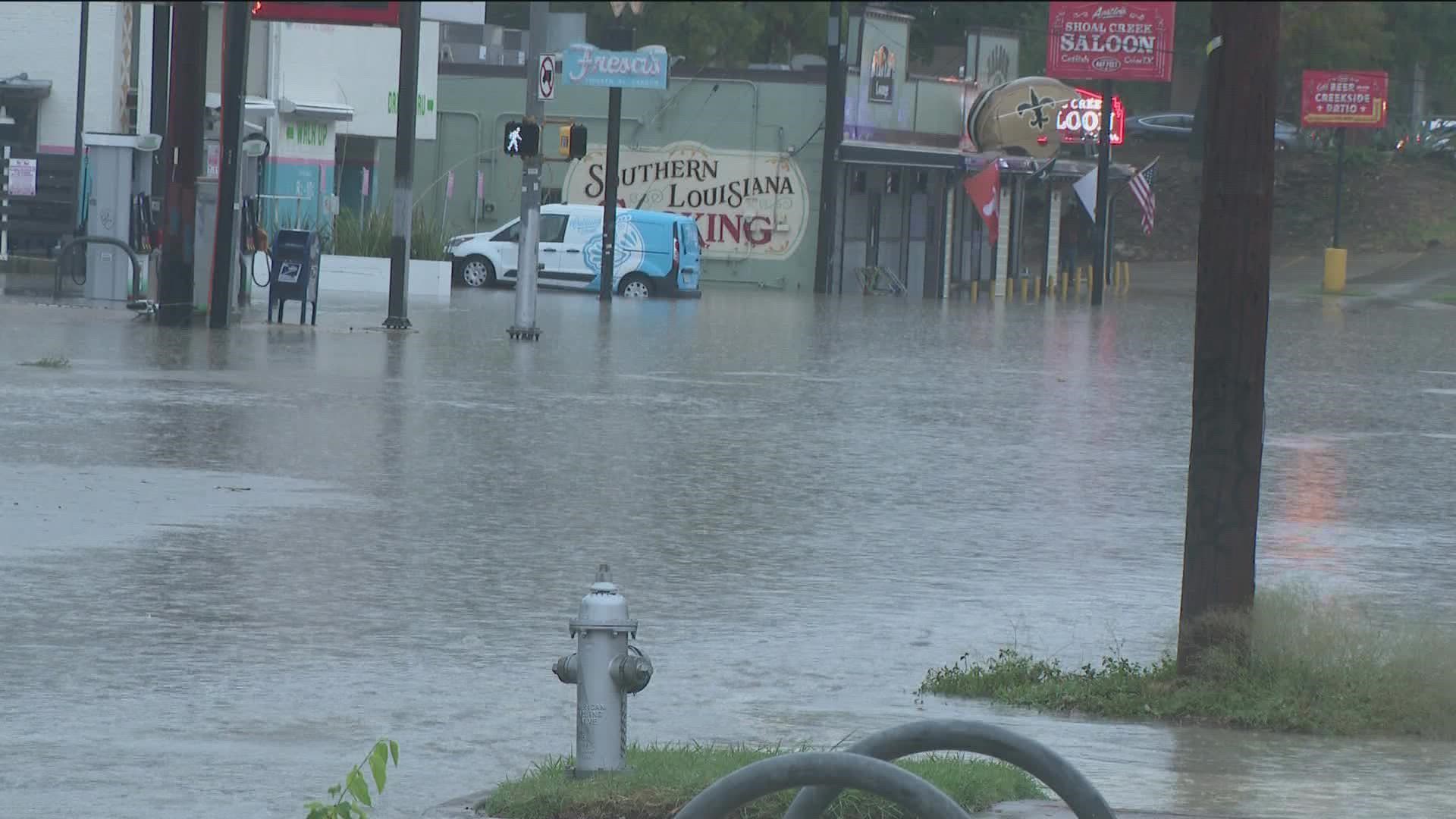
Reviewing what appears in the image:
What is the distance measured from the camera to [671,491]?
14.5 m

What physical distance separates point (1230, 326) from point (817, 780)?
445cm

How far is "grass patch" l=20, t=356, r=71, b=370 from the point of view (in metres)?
21.2

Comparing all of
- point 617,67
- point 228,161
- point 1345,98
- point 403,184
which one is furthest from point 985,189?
point 228,161

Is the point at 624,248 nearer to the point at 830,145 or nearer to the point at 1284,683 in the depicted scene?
the point at 830,145

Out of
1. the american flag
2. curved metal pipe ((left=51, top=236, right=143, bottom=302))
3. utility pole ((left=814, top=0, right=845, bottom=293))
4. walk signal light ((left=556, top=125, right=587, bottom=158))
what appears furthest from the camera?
the american flag

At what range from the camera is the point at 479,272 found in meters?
47.9

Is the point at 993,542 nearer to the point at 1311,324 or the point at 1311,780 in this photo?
the point at 1311,780

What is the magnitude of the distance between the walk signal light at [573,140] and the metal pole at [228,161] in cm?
578

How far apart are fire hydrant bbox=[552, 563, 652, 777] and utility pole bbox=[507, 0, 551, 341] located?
2172cm

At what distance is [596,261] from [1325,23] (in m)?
31.5

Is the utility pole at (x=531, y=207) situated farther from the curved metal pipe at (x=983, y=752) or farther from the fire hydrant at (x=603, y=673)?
the curved metal pipe at (x=983, y=752)

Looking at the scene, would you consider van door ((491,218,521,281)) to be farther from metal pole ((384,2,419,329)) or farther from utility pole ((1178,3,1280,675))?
utility pole ((1178,3,1280,675))

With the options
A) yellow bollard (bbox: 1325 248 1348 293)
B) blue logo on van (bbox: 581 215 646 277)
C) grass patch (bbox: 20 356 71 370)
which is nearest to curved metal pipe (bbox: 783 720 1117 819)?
grass patch (bbox: 20 356 71 370)

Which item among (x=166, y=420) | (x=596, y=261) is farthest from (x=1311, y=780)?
(x=596, y=261)
